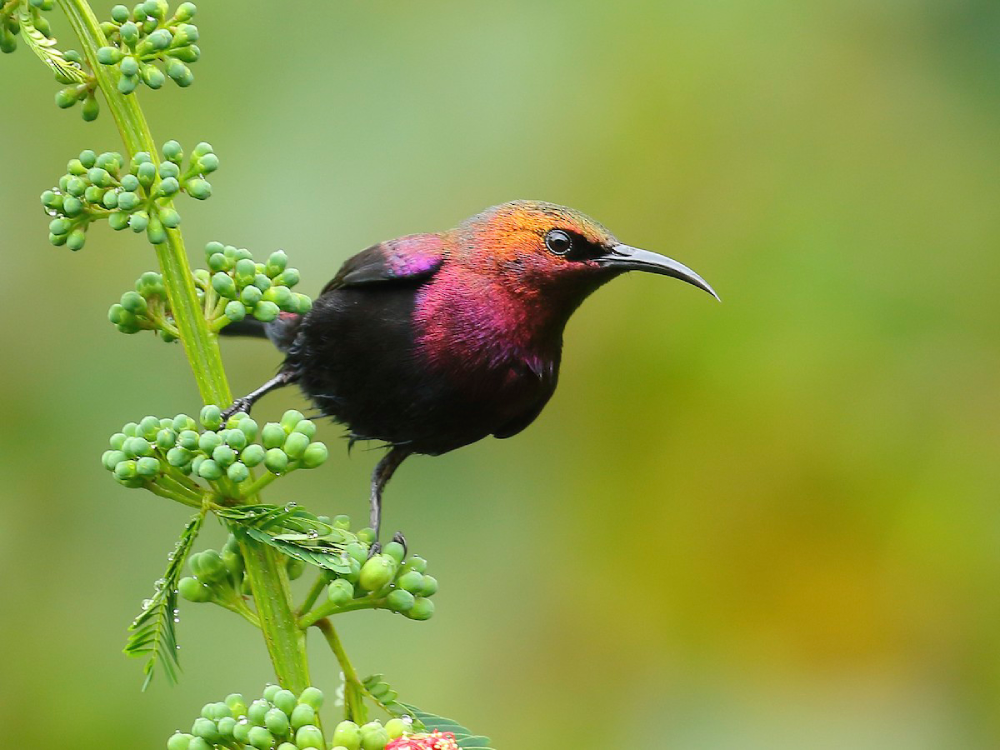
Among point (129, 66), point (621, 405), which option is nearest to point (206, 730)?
point (129, 66)

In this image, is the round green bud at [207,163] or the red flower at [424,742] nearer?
the red flower at [424,742]

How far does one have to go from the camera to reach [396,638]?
4098mm

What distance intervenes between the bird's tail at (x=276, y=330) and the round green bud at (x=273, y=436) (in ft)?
4.02

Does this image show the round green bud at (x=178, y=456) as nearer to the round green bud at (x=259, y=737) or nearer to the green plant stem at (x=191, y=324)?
the green plant stem at (x=191, y=324)

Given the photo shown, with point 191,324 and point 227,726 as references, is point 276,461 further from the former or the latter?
point 227,726

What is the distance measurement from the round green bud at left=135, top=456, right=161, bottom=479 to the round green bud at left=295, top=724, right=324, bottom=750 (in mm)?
414

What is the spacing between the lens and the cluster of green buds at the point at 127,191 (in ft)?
5.90

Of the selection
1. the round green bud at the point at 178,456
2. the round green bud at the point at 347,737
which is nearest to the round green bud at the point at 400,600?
the round green bud at the point at 347,737

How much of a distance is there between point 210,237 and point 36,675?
1.42 m

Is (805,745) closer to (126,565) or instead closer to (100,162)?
(126,565)

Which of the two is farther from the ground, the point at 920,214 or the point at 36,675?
the point at 920,214

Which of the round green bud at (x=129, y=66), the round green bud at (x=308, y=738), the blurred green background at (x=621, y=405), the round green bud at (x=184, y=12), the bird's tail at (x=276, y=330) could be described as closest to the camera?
the round green bud at (x=308, y=738)

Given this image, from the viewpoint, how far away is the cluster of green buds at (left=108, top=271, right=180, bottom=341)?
196 centimetres

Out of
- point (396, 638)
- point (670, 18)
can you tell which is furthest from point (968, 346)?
point (396, 638)
